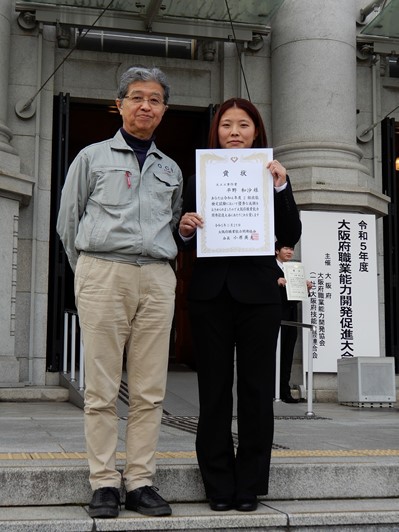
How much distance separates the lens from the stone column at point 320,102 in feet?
36.4

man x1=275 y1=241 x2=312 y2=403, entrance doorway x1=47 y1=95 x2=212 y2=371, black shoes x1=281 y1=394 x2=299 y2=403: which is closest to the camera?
black shoes x1=281 y1=394 x2=299 y2=403

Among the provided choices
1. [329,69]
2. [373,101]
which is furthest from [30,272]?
[373,101]

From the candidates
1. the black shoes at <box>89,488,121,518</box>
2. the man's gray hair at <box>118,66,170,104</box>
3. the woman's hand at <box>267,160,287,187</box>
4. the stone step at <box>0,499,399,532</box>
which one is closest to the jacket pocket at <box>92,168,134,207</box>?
the man's gray hair at <box>118,66,170,104</box>

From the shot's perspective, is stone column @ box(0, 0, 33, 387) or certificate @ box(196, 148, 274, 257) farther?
stone column @ box(0, 0, 33, 387)

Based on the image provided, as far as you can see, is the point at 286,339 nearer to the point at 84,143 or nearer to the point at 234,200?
the point at 234,200

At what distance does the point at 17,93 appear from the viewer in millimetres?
11484

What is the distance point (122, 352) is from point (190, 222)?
29.2 inches

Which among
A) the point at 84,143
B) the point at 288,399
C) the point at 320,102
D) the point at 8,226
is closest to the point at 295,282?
the point at 288,399

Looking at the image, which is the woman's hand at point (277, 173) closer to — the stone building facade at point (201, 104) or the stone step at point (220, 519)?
the stone step at point (220, 519)

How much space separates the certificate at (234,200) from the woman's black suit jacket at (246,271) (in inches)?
3.4

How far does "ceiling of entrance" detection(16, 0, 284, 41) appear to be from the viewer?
11.2 metres

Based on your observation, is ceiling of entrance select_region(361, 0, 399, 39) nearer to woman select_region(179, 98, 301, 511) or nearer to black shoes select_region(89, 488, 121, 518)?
woman select_region(179, 98, 301, 511)

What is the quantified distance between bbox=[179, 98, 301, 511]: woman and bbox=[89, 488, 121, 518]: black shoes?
1.62 feet

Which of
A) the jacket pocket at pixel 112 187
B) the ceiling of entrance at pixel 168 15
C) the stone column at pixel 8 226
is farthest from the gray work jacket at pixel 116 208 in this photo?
the ceiling of entrance at pixel 168 15
